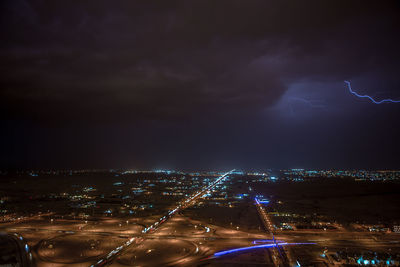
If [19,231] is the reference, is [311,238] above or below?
below

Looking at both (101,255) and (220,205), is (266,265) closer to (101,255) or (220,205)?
(101,255)

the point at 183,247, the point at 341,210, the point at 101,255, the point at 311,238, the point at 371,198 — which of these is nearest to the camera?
the point at 101,255

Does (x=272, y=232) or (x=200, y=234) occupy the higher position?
(x=200, y=234)

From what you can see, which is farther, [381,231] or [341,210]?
[341,210]

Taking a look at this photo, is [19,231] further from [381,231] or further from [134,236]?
[381,231]

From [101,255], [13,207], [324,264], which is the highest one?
[13,207]

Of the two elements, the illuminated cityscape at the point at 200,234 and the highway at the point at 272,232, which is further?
the illuminated cityscape at the point at 200,234

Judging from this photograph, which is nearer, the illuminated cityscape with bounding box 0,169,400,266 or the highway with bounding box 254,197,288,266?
the highway with bounding box 254,197,288,266

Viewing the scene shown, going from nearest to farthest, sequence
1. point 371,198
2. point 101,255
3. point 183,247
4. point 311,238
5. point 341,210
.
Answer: point 101,255 < point 183,247 < point 311,238 < point 341,210 < point 371,198

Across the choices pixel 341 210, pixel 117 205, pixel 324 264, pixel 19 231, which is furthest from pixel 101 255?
pixel 341 210

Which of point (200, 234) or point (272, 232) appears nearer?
point (200, 234)
